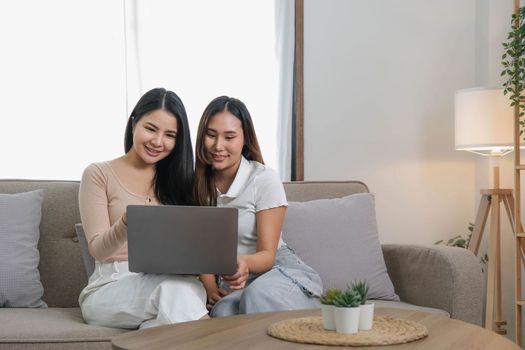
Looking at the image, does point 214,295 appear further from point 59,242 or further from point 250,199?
point 59,242

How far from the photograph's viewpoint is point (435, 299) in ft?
8.83

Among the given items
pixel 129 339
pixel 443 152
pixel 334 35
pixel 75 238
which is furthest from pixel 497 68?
pixel 129 339

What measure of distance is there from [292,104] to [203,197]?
1.44 meters

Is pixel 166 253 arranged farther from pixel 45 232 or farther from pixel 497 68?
pixel 497 68

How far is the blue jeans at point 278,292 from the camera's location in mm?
2248

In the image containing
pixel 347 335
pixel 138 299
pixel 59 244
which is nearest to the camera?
pixel 347 335

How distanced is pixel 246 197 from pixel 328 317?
883 millimetres

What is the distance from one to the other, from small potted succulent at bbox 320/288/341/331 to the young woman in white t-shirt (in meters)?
0.61

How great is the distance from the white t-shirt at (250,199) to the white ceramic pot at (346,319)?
2.88 feet

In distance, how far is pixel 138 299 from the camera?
2217 mm

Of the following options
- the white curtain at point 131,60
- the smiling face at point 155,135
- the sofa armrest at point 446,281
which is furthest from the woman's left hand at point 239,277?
the white curtain at point 131,60

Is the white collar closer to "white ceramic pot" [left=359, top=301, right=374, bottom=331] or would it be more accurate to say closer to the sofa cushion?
the sofa cushion

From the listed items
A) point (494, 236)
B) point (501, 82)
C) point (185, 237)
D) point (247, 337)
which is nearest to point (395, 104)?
point (501, 82)

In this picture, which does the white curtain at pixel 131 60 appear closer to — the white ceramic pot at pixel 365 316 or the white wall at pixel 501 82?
the white wall at pixel 501 82
